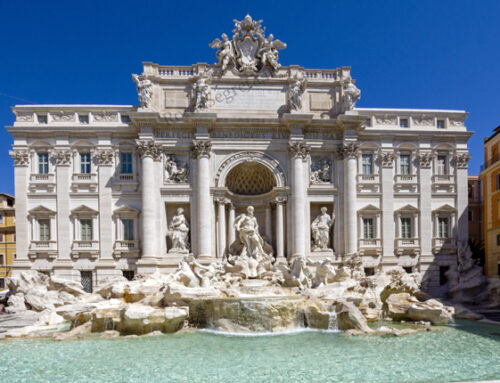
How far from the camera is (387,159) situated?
827 inches

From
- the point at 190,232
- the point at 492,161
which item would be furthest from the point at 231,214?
the point at 492,161

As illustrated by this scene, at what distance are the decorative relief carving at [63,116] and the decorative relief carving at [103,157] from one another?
2477mm

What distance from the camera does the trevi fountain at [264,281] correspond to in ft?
30.7

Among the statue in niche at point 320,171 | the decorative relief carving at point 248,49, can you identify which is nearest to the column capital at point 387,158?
the statue in niche at point 320,171

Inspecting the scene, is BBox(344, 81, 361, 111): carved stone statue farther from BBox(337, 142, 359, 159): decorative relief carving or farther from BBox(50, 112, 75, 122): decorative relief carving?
BBox(50, 112, 75, 122): decorative relief carving

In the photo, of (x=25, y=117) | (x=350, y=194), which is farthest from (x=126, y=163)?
(x=350, y=194)

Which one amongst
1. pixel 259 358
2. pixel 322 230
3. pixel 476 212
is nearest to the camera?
pixel 259 358

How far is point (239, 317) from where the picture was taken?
12984 mm

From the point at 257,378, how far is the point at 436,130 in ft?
61.8

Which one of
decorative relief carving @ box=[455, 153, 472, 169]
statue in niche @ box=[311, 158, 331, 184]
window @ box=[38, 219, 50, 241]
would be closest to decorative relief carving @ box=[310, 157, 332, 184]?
statue in niche @ box=[311, 158, 331, 184]

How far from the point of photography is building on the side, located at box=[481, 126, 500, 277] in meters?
21.3

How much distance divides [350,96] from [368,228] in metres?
7.70

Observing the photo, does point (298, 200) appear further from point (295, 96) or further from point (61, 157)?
point (61, 157)

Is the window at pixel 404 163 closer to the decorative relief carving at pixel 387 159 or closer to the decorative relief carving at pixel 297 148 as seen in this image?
the decorative relief carving at pixel 387 159
